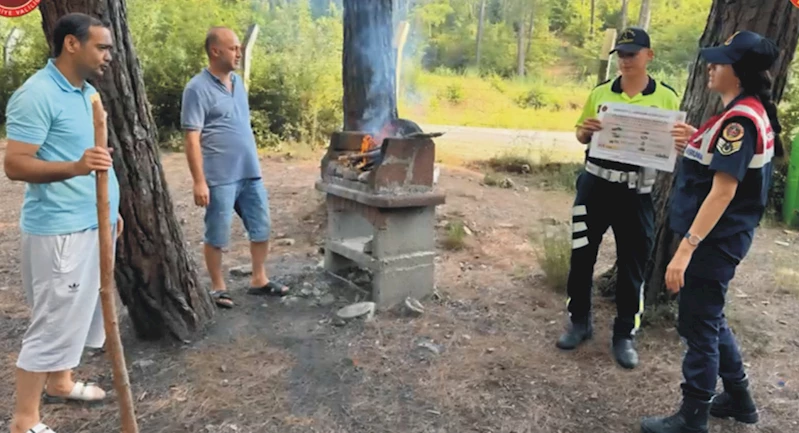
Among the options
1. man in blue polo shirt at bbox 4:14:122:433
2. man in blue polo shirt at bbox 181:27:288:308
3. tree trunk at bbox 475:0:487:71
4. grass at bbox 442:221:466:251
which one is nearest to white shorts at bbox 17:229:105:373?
man in blue polo shirt at bbox 4:14:122:433

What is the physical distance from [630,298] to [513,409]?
1071 mm

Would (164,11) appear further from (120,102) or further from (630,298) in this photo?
(630,298)

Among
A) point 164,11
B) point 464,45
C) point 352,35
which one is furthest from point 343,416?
point 464,45

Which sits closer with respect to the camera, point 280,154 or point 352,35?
point 352,35

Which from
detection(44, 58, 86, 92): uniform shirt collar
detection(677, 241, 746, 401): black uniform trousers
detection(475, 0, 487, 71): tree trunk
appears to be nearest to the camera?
detection(44, 58, 86, 92): uniform shirt collar

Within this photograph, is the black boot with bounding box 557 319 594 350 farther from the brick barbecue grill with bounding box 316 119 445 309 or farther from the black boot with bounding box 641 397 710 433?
the brick barbecue grill with bounding box 316 119 445 309

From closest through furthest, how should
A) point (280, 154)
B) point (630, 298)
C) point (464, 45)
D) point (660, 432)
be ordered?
point (660, 432), point (630, 298), point (280, 154), point (464, 45)

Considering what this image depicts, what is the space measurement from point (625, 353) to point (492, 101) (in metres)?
21.4

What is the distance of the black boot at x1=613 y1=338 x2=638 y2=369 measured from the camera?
366cm

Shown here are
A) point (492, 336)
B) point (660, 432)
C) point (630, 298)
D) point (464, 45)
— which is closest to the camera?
point (660, 432)

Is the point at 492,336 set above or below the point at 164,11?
below

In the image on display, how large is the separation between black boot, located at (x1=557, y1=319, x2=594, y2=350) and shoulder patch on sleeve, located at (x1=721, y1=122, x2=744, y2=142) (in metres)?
1.66

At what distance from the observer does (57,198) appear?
261cm

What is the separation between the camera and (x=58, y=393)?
3121 mm
